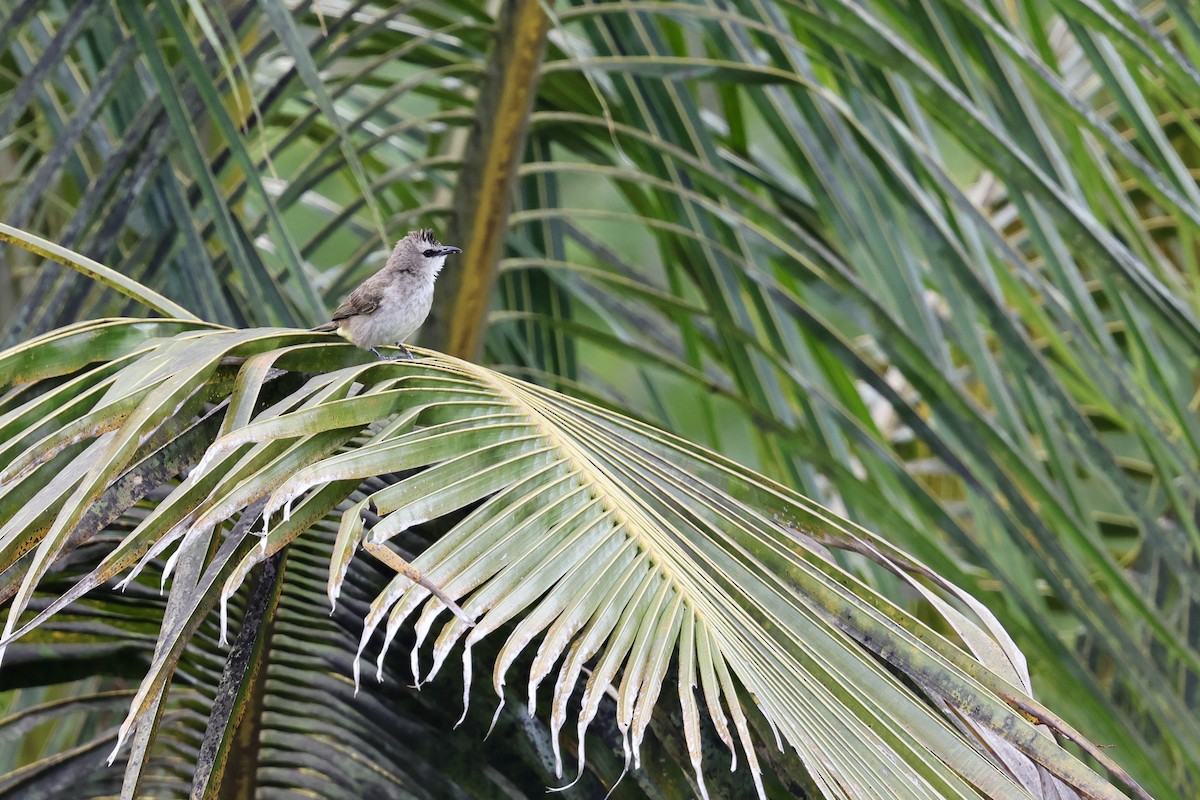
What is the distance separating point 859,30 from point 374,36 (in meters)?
0.97

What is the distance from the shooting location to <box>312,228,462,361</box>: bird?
149 centimetres

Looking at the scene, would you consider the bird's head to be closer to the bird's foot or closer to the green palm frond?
the bird's foot

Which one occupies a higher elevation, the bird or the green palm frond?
the bird

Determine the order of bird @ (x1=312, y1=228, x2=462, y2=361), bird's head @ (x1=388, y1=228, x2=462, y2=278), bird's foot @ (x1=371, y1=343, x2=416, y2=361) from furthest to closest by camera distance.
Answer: bird's head @ (x1=388, y1=228, x2=462, y2=278), bird @ (x1=312, y1=228, x2=462, y2=361), bird's foot @ (x1=371, y1=343, x2=416, y2=361)

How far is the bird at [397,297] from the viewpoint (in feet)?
4.90

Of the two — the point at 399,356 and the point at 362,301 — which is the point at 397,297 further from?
the point at 399,356

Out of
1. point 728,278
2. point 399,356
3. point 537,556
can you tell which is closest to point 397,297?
point 399,356

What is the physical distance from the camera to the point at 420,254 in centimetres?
163

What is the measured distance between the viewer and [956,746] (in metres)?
0.77

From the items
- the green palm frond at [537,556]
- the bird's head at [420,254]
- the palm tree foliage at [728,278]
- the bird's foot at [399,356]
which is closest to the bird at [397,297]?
the bird's head at [420,254]

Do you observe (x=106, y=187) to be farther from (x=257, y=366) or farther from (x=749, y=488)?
(x=749, y=488)

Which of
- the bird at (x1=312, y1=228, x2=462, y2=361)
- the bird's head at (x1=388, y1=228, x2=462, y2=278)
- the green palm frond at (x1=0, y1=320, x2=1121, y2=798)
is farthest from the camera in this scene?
the bird's head at (x1=388, y1=228, x2=462, y2=278)

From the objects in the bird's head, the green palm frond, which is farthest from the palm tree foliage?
the bird's head

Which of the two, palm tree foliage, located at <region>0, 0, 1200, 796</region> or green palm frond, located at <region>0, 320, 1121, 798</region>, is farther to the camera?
palm tree foliage, located at <region>0, 0, 1200, 796</region>
